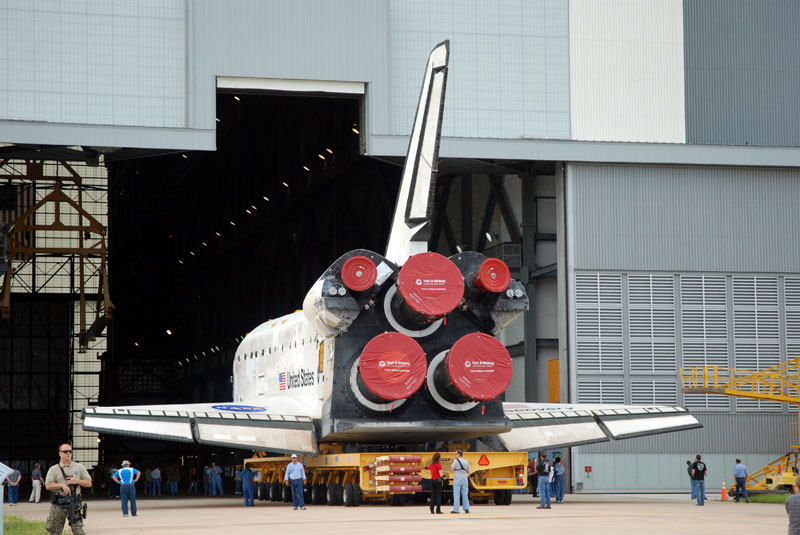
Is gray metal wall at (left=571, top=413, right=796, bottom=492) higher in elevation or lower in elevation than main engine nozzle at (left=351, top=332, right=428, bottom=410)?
lower

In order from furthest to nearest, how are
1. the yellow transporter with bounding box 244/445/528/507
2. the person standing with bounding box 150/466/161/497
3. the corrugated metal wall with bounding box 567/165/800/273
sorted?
the person standing with bounding box 150/466/161/497 → the corrugated metal wall with bounding box 567/165/800/273 → the yellow transporter with bounding box 244/445/528/507

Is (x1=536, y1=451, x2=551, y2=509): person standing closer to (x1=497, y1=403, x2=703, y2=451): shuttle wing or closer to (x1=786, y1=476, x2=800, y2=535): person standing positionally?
(x1=497, y1=403, x2=703, y2=451): shuttle wing

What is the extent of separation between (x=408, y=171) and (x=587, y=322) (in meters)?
10.3

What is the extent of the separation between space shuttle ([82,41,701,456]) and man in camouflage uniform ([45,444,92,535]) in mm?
8618

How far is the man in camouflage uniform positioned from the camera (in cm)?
1175

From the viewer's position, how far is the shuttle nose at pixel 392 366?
67.7ft

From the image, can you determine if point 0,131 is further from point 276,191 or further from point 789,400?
point 276,191

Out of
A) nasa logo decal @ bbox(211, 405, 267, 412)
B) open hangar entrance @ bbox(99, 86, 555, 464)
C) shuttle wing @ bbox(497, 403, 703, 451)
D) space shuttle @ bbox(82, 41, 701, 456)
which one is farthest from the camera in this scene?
open hangar entrance @ bbox(99, 86, 555, 464)

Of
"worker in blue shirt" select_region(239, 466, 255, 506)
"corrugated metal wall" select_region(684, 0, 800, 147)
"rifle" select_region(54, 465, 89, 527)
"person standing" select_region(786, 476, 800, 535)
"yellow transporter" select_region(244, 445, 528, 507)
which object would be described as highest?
"corrugated metal wall" select_region(684, 0, 800, 147)

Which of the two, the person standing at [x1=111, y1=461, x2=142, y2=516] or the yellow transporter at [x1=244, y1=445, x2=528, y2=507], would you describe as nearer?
the yellow transporter at [x1=244, y1=445, x2=528, y2=507]

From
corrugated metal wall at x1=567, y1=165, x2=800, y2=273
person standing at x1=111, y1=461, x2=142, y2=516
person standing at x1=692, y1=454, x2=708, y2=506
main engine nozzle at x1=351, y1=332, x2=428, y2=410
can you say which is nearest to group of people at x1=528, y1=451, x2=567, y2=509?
person standing at x1=692, y1=454, x2=708, y2=506

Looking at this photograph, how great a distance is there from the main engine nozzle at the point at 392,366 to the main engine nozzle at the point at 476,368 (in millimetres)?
597

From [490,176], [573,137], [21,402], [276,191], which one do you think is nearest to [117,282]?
[21,402]

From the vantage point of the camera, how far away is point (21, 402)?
7325 cm
